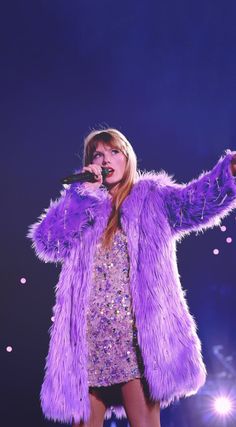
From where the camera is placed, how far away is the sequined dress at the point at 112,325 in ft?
5.28

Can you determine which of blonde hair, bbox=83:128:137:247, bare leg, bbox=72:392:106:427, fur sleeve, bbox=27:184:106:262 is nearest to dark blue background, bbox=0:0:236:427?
blonde hair, bbox=83:128:137:247

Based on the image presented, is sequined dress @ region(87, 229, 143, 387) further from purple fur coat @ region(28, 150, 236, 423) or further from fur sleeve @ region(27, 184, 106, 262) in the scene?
fur sleeve @ region(27, 184, 106, 262)

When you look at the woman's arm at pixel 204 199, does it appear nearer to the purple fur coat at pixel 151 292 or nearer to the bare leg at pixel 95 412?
the purple fur coat at pixel 151 292

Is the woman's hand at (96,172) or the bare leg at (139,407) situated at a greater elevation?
the woman's hand at (96,172)

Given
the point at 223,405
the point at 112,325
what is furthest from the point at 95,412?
the point at 223,405

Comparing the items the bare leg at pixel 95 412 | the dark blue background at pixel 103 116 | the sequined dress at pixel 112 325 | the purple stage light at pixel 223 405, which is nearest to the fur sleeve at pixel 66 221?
the sequined dress at pixel 112 325

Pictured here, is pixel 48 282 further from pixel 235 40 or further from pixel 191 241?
pixel 235 40

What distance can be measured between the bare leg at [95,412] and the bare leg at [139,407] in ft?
0.35

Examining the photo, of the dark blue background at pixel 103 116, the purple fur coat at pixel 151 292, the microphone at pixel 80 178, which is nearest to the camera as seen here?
the purple fur coat at pixel 151 292

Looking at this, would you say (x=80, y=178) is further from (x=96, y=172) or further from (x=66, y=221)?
(x=66, y=221)

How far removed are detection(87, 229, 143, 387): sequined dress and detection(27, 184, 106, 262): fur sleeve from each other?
0.55ft

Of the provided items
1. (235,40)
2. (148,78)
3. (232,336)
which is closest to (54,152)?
(148,78)

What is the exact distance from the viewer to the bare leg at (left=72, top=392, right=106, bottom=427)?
5.43 feet

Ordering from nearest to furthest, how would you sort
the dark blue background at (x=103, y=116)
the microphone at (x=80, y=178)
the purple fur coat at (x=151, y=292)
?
1. the purple fur coat at (x=151, y=292)
2. the microphone at (x=80, y=178)
3. the dark blue background at (x=103, y=116)
